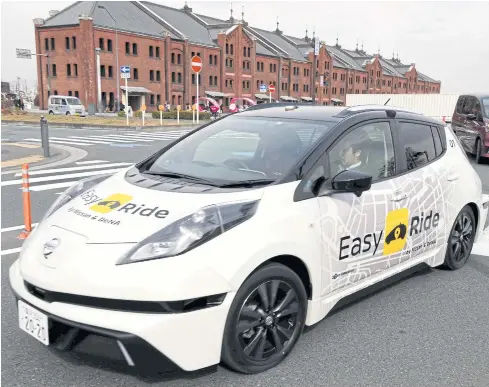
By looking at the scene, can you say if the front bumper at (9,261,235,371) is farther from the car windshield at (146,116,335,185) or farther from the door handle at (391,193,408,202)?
the door handle at (391,193,408,202)

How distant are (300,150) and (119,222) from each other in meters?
1.39

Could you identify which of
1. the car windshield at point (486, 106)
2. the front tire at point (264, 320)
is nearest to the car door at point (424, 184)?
the front tire at point (264, 320)

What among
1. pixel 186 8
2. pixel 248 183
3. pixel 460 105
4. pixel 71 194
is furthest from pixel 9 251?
pixel 186 8

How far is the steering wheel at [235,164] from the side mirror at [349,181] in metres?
0.67

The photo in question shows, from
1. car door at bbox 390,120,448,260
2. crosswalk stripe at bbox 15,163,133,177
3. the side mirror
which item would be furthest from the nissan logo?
crosswalk stripe at bbox 15,163,133,177

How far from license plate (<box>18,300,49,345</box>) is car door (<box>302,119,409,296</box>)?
1.75 m

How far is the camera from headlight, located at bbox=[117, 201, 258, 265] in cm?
269

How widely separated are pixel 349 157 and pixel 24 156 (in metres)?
12.6

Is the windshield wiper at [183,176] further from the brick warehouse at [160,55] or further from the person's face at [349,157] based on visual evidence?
the brick warehouse at [160,55]

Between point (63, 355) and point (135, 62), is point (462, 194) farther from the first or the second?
point (135, 62)

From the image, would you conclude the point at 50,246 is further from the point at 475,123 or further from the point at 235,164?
the point at 475,123

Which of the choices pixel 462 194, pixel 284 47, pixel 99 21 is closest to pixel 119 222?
pixel 462 194

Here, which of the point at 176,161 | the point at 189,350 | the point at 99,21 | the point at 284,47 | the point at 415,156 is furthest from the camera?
the point at 284,47

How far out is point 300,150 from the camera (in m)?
3.57
